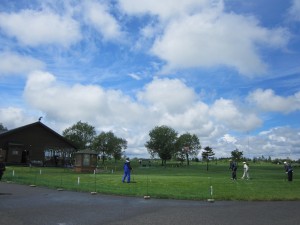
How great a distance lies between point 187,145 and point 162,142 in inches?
462

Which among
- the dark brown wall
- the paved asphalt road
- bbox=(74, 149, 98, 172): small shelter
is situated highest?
the dark brown wall

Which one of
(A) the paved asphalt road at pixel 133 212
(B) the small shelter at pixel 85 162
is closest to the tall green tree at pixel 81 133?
(B) the small shelter at pixel 85 162

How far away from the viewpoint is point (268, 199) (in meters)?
19.2

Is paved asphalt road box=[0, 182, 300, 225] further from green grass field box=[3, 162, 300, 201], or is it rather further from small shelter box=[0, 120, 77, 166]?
small shelter box=[0, 120, 77, 166]

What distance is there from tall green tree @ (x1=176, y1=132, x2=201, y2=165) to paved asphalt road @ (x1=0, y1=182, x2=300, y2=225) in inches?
3939

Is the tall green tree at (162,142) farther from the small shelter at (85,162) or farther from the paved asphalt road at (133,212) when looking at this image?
the paved asphalt road at (133,212)

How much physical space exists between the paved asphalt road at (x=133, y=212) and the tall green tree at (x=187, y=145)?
100054 mm

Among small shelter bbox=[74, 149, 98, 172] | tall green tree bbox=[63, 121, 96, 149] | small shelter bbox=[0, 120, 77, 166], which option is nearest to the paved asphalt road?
small shelter bbox=[74, 149, 98, 172]

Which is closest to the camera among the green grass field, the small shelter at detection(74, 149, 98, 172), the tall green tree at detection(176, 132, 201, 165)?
the green grass field

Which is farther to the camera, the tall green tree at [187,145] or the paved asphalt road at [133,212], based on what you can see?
the tall green tree at [187,145]

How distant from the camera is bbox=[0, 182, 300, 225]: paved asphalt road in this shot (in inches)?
474

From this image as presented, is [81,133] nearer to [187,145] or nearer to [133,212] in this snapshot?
[187,145]

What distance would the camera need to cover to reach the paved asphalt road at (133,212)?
39.5 ft

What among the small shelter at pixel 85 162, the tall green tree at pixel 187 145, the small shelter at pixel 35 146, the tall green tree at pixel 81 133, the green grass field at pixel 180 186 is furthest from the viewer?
the tall green tree at pixel 187 145
